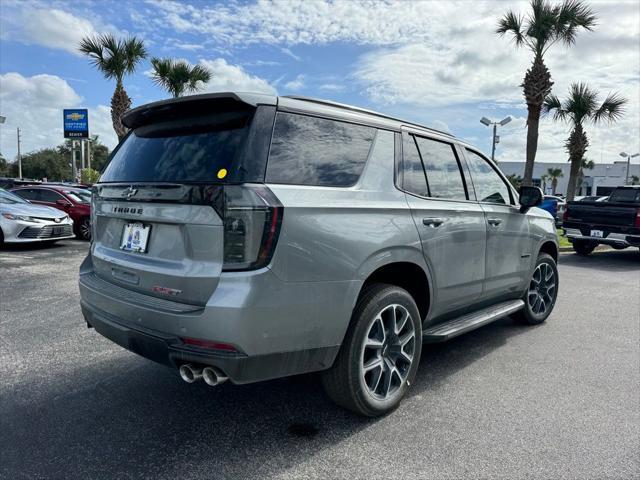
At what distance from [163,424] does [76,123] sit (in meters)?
35.7

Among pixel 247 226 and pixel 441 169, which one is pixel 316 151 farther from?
pixel 441 169

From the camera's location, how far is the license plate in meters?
2.74

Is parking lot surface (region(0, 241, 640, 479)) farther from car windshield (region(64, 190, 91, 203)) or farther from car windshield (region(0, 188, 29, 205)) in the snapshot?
car windshield (region(64, 190, 91, 203))

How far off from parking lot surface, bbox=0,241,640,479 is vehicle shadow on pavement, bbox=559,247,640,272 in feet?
21.0

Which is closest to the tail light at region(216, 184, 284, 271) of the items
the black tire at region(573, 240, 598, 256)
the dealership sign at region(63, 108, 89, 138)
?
the black tire at region(573, 240, 598, 256)

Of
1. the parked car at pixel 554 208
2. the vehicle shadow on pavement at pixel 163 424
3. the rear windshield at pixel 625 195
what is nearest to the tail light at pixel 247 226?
the vehicle shadow on pavement at pixel 163 424

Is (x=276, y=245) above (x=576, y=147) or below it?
below

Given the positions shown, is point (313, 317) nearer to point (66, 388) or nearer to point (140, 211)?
point (140, 211)

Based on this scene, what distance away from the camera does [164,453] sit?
264cm

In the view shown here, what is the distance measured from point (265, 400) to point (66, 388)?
1462 millimetres

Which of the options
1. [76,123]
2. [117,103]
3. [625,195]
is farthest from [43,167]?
[625,195]

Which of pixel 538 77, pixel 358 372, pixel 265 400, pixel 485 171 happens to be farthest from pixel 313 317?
pixel 538 77

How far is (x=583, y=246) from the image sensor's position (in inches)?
482

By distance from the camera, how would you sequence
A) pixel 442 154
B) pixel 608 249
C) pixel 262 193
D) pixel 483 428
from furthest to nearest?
pixel 608 249
pixel 442 154
pixel 483 428
pixel 262 193
